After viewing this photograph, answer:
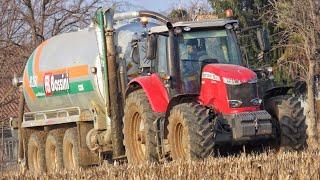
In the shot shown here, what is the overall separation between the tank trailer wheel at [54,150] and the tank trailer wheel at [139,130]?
335 centimetres

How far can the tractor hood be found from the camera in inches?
444

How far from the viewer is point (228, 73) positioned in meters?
11.3

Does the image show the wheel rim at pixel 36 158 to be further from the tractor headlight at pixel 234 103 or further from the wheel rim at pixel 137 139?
the tractor headlight at pixel 234 103

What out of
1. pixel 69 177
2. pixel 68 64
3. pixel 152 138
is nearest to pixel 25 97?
pixel 68 64

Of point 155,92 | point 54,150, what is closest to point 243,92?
point 155,92

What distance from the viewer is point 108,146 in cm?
1462

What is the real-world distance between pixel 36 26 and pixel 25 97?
8.52 m

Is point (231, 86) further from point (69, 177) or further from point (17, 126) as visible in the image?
point (17, 126)

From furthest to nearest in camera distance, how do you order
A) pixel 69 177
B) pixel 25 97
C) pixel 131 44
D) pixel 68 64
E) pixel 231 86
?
1. pixel 25 97
2. pixel 68 64
3. pixel 131 44
4. pixel 231 86
5. pixel 69 177

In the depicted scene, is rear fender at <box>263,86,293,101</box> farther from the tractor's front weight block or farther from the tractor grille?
the tractor's front weight block

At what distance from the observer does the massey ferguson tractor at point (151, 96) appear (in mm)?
11195

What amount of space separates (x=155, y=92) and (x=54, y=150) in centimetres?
522

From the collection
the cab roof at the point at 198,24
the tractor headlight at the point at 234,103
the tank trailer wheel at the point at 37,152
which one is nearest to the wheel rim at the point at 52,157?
the tank trailer wheel at the point at 37,152

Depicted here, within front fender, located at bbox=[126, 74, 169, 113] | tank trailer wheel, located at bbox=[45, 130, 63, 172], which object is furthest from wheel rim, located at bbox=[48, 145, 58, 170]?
front fender, located at bbox=[126, 74, 169, 113]
